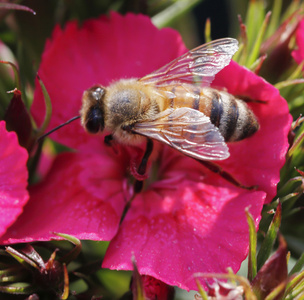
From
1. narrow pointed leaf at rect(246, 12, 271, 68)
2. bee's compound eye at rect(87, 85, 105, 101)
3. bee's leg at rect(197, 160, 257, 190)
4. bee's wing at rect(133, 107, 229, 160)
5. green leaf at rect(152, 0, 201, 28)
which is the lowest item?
bee's leg at rect(197, 160, 257, 190)

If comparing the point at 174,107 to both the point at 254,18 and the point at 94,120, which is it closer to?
the point at 94,120

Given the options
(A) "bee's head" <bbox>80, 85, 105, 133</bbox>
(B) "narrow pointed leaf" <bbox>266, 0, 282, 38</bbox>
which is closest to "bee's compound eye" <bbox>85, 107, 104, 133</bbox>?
(A) "bee's head" <bbox>80, 85, 105, 133</bbox>

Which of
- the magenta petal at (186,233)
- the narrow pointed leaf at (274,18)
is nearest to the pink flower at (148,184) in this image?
the magenta petal at (186,233)

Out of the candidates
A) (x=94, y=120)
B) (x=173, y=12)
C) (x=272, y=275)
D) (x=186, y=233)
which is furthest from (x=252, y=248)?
(x=173, y=12)

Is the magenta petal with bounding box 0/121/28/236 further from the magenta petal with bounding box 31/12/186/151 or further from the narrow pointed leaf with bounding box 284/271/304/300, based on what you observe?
the narrow pointed leaf with bounding box 284/271/304/300

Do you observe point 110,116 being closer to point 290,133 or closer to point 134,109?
point 134,109

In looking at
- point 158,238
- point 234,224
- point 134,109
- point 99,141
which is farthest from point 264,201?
point 99,141

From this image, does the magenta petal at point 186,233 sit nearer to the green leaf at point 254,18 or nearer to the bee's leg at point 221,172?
the bee's leg at point 221,172
